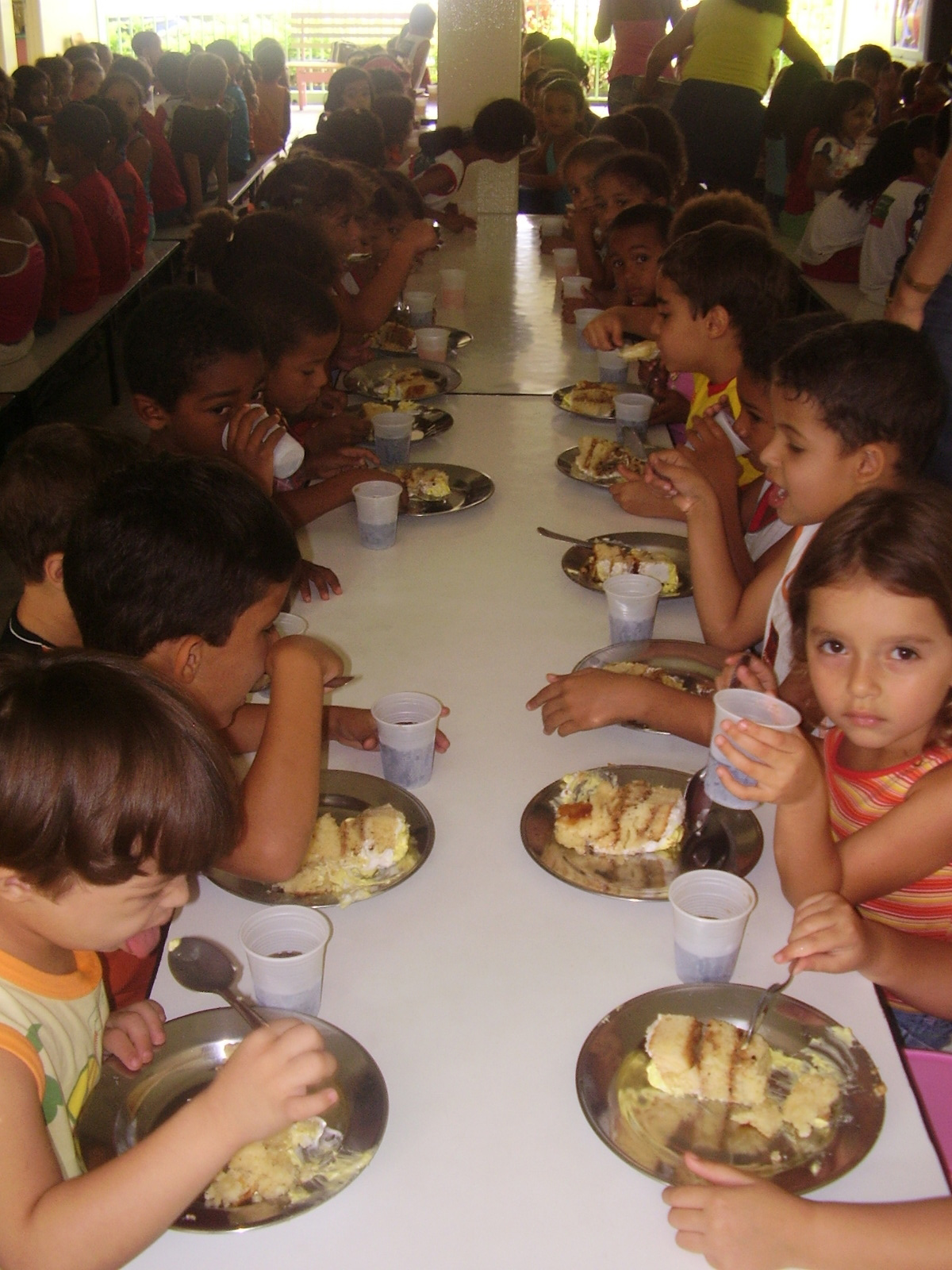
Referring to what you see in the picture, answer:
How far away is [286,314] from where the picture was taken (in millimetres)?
2596

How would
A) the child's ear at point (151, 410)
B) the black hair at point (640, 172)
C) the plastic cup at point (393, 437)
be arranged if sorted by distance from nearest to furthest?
the child's ear at point (151, 410) < the plastic cup at point (393, 437) < the black hair at point (640, 172)

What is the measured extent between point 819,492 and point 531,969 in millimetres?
1033

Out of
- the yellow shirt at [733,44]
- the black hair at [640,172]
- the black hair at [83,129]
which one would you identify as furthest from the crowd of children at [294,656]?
the black hair at [83,129]

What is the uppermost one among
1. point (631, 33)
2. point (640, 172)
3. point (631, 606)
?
point (631, 33)

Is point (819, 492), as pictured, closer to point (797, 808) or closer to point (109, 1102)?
point (797, 808)

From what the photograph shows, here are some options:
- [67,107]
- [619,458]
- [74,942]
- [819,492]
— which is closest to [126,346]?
[619,458]

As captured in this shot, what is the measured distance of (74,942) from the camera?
98cm

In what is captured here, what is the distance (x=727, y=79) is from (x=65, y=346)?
352 centimetres

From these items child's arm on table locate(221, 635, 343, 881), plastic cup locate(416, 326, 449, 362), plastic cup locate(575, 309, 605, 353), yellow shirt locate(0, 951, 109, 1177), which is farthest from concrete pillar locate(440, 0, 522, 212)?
yellow shirt locate(0, 951, 109, 1177)

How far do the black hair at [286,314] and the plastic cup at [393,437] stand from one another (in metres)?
0.28

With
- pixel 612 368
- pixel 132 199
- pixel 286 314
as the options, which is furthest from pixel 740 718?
pixel 132 199

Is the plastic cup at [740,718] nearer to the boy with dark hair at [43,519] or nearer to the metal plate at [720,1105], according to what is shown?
the metal plate at [720,1105]

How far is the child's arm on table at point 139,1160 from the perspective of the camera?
0.83m

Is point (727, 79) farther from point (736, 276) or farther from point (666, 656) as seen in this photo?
point (666, 656)
